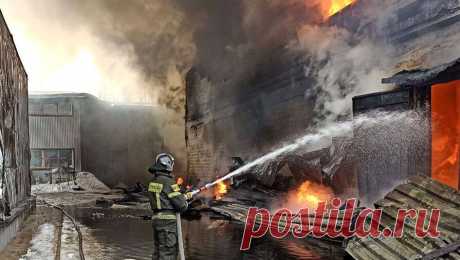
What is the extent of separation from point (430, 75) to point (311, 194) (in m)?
5.70

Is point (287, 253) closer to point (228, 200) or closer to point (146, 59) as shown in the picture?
point (228, 200)

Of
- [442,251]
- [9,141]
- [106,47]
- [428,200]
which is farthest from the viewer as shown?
[106,47]

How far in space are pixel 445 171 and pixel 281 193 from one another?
5.15m

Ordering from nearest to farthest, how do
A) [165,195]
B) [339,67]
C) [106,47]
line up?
[165,195], [339,67], [106,47]

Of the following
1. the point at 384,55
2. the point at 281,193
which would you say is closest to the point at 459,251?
the point at 384,55

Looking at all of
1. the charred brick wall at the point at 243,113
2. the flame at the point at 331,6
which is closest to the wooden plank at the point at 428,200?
the charred brick wall at the point at 243,113

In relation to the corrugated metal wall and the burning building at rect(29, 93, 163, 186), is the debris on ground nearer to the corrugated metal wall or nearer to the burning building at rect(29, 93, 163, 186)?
the burning building at rect(29, 93, 163, 186)

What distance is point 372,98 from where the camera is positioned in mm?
9734

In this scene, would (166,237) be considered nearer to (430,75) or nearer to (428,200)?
(428,200)

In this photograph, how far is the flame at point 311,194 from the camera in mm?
12005

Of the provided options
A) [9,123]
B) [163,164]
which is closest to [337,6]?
[9,123]

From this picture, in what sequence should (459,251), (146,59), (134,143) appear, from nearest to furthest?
(459,251) → (146,59) → (134,143)

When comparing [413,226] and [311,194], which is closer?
[413,226]

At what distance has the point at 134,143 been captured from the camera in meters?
30.9
